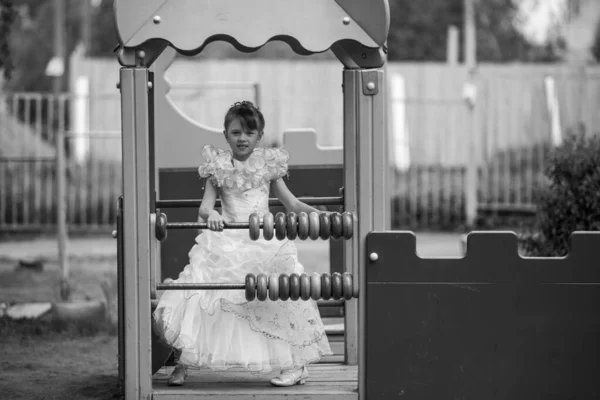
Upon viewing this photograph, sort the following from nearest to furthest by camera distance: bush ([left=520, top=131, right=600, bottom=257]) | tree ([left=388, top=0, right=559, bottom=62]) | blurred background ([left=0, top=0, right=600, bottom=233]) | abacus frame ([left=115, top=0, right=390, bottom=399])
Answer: abacus frame ([left=115, top=0, right=390, bottom=399]) < bush ([left=520, top=131, right=600, bottom=257]) < blurred background ([left=0, top=0, right=600, bottom=233]) < tree ([left=388, top=0, right=559, bottom=62])

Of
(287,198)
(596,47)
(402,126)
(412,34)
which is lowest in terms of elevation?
(287,198)

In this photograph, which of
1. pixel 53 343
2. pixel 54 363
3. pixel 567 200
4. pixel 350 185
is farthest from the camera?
pixel 53 343

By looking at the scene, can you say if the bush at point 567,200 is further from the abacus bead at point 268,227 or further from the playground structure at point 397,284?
the abacus bead at point 268,227

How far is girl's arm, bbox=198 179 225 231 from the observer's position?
4.14m

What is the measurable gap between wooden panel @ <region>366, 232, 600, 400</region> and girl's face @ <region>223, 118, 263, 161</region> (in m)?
0.85

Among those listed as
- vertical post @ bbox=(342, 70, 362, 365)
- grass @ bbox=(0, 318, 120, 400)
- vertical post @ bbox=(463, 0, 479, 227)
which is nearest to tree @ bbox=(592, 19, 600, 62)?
vertical post @ bbox=(463, 0, 479, 227)

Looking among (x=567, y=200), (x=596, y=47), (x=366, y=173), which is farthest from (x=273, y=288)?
(x=596, y=47)

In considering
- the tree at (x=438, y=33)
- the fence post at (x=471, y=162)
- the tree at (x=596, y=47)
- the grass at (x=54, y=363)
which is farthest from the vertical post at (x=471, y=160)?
the tree at (x=438, y=33)

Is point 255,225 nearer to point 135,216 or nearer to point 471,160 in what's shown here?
point 135,216

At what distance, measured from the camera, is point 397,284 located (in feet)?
13.2

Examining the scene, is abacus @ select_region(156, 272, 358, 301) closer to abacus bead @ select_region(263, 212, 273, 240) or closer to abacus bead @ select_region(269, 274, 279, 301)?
abacus bead @ select_region(269, 274, 279, 301)

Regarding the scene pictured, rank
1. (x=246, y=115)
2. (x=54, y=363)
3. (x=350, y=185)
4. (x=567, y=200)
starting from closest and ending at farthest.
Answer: (x=246, y=115), (x=350, y=185), (x=54, y=363), (x=567, y=200)

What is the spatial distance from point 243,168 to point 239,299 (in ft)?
2.06

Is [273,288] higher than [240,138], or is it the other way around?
[240,138]
